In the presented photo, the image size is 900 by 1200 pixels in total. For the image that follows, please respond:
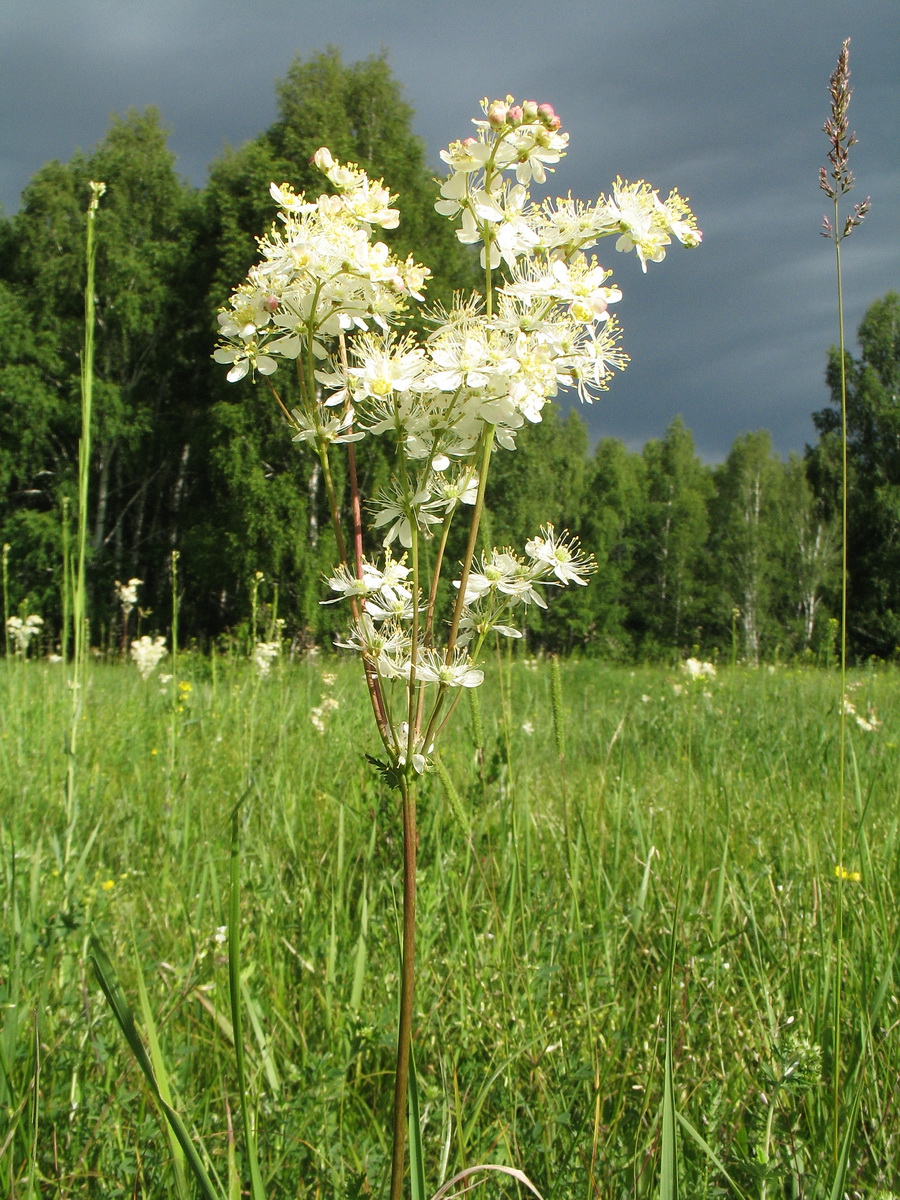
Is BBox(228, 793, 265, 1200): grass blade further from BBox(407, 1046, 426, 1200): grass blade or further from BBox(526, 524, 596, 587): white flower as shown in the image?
BBox(526, 524, 596, 587): white flower

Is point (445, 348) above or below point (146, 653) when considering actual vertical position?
above

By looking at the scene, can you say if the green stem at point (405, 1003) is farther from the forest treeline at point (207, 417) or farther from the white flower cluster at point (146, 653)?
the forest treeline at point (207, 417)

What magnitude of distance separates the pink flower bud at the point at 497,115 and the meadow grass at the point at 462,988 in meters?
0.83

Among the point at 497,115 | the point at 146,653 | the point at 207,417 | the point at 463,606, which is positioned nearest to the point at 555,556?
the point at 463,606

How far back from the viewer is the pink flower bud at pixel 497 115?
1.00m

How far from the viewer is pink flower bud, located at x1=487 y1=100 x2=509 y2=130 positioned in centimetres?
100

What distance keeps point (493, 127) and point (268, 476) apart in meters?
18.1

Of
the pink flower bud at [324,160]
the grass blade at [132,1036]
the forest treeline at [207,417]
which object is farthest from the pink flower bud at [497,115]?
the forest treeline at [207,417]

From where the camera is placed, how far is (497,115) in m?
1.00

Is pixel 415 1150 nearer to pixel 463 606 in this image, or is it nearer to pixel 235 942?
pixel 235 942

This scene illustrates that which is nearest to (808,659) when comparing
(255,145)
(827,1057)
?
(827,1057)

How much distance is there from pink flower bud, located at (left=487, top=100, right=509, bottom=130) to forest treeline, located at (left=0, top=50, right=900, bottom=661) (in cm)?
1246

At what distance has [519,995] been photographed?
1.68 meters

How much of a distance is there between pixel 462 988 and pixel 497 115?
149 centimetres
